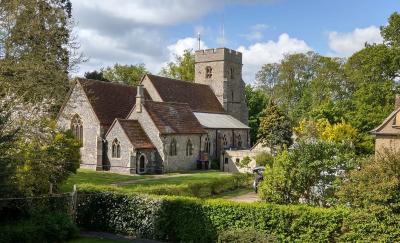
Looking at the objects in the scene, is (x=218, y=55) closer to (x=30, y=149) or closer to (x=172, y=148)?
(x=172, y=148)

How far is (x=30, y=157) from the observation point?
18.3 m

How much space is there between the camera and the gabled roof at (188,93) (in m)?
47.5

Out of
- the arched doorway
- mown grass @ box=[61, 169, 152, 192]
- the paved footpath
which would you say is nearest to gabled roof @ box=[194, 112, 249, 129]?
the arched doorway

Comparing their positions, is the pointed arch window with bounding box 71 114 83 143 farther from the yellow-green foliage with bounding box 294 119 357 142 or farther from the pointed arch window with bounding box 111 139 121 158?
the yellow-green foliage with bounding box 294 119 357 142

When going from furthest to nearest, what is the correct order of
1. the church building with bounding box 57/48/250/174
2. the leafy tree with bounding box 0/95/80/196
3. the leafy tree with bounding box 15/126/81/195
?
1. the church building with bounding box 57/48/250/174
2. the leafy tree with bounding box 15/126/81/195
3. the leafy tree with bounding box 0/95/80/196

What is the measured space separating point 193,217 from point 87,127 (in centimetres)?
2587

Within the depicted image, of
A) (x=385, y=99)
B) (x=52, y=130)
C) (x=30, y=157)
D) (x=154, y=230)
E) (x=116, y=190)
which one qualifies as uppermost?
(x=385, y=99)

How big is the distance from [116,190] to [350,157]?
10323 millimetres

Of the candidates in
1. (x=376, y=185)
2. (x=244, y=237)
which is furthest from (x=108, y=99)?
(x=376, y=185)

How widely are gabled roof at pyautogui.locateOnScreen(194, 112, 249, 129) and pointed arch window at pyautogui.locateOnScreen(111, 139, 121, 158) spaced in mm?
11752

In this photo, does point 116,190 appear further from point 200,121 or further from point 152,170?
point 200,121

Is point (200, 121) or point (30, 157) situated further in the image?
point (200, 121)

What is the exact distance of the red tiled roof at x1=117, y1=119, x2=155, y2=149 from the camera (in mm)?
38188

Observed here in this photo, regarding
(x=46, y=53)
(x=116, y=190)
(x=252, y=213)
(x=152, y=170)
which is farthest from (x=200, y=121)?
(x=252, y=213)
